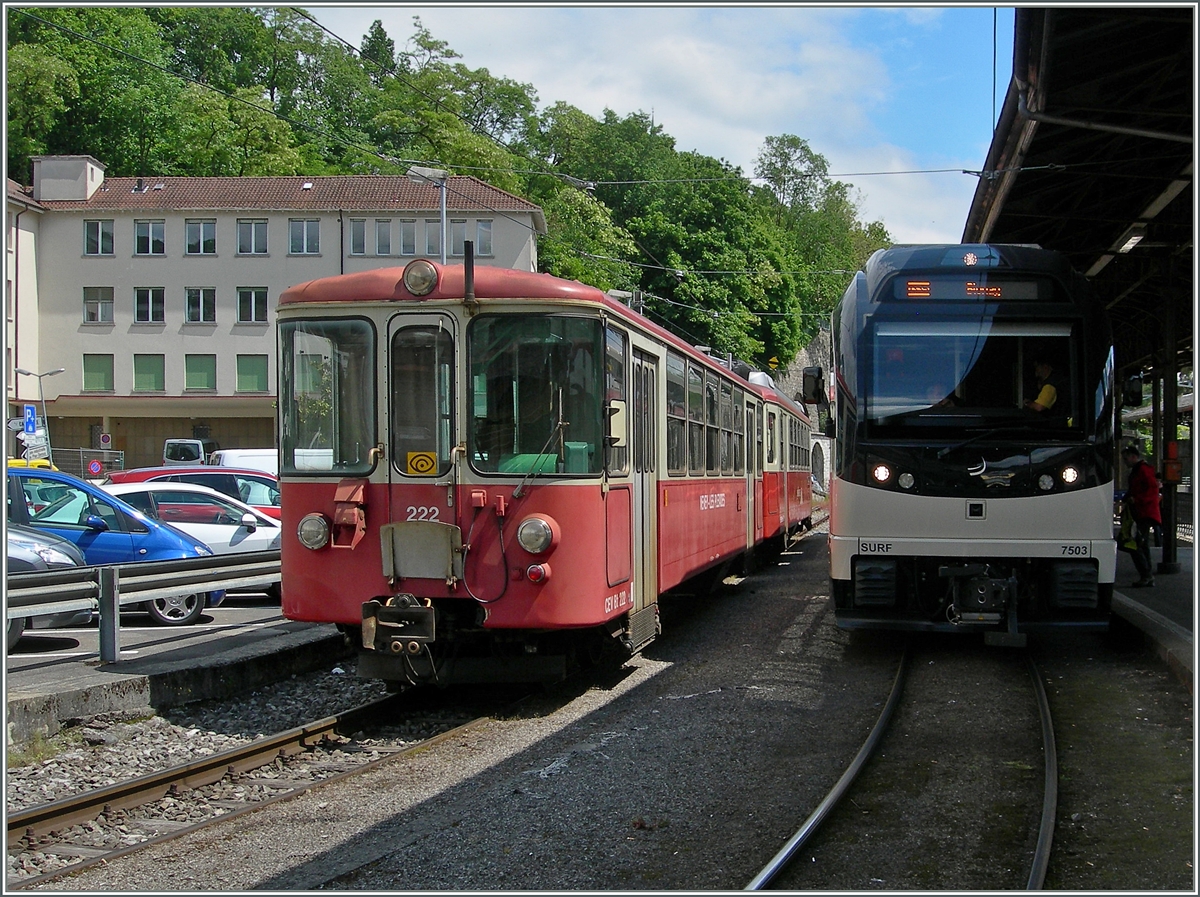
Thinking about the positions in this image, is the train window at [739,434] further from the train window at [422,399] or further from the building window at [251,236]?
the building window at [251,236]

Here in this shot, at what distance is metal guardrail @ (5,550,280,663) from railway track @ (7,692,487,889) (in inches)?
87.1

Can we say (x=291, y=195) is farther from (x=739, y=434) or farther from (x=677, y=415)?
(x=677, y=415)

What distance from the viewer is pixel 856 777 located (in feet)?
21.3

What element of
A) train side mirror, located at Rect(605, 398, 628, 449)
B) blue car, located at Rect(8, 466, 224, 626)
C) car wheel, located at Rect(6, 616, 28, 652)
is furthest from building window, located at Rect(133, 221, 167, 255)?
train side mirror, located at Rect(605, 398, 628, 449)

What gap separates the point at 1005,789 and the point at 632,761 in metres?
2.07

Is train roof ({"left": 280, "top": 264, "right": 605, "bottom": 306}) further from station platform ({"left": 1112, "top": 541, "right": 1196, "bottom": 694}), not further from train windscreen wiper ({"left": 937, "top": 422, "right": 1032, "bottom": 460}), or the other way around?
station platform ({"left": 1112, "top": 541, "right": 1196, "bottom": 694})

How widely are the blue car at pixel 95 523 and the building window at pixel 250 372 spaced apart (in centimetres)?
3751

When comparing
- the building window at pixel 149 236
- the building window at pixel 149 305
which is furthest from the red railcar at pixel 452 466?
the building window at pixel 149 236

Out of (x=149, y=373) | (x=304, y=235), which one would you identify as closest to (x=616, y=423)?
(x=304, y=235)

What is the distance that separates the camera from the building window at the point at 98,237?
4922cm

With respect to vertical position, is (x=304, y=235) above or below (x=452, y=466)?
above

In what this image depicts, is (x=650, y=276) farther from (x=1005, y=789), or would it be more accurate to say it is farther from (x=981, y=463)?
(x=1005, y=789)

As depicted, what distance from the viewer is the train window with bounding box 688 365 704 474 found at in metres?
11.2

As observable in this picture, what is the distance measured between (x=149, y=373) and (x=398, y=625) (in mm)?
45992
